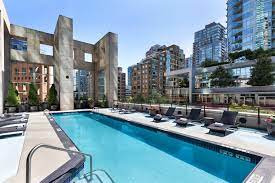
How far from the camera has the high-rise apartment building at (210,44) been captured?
236ft

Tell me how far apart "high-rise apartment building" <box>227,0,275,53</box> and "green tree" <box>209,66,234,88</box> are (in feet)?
49.7

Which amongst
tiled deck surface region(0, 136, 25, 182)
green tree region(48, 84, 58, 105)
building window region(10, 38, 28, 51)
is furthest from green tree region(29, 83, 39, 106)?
tiled deck surface region(0, 136, 25, 182)

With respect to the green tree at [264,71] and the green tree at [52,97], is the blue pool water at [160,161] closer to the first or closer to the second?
the green tree at [52,97]

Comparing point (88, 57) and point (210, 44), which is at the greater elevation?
point (210, 44)

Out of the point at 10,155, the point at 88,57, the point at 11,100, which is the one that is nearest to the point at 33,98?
the point at 11,100

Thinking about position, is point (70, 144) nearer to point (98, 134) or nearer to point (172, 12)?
point (98, 134)

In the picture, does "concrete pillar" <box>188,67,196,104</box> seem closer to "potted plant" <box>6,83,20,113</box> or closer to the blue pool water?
the blue pool water

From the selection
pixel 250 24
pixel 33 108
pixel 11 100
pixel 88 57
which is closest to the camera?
pixel 11 100

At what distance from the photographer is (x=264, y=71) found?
2342 cm

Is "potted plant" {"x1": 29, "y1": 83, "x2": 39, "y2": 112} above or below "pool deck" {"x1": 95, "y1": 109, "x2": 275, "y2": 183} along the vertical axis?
above

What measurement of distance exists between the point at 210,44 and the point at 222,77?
5505cm

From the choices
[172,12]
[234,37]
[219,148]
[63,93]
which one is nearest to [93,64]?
[63,93]

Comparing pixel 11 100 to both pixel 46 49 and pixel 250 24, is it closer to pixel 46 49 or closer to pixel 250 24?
pixel 46 49

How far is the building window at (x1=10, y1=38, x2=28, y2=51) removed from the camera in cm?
1772
